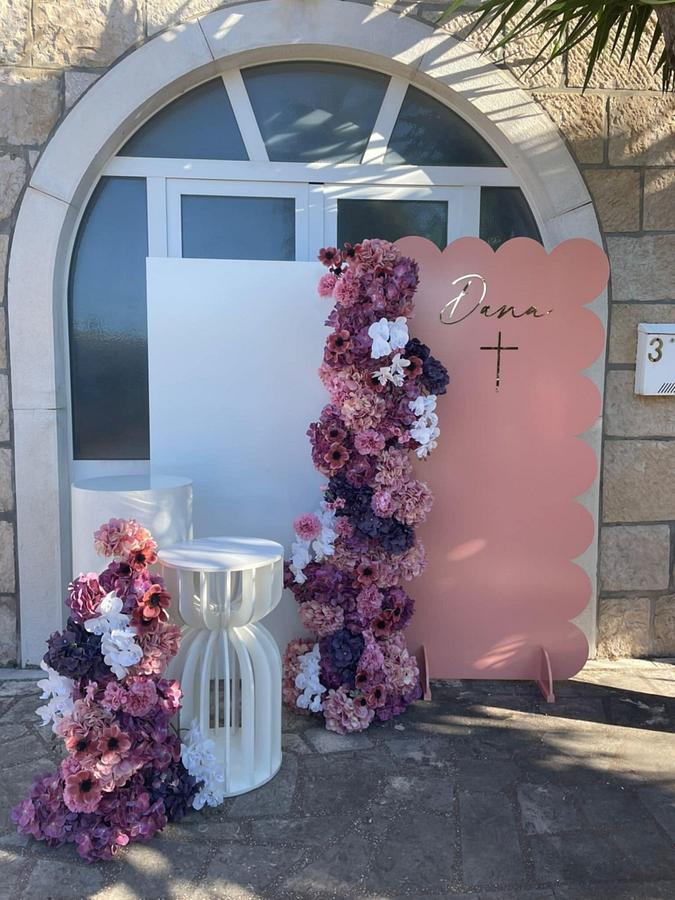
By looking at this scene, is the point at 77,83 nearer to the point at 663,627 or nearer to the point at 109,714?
the point at 109,714

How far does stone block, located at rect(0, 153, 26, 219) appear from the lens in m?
3.30

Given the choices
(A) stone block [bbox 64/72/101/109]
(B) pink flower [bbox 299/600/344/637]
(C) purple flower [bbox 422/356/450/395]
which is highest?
(A) stone block [bbox 64/72/101/109]

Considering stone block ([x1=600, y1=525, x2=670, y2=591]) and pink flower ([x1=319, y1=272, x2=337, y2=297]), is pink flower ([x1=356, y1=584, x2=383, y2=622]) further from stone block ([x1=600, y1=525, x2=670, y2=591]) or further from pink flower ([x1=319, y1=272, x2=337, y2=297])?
stone block ([x1=600, y1=525, x2=670, y2=591])

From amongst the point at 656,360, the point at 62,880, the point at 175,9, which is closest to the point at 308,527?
the point at 62,880

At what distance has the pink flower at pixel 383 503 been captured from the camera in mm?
2867

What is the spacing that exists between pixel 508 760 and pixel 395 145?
113 inches

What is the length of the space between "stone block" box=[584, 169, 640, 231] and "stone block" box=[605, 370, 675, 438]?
75 centimetres

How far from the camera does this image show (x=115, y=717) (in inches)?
85.5

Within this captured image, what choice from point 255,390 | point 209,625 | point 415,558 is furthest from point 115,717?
point 255,390

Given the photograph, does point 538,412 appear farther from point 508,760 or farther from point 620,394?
point 508,760

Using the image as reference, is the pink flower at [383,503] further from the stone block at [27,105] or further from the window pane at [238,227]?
the stone block at [27,105]

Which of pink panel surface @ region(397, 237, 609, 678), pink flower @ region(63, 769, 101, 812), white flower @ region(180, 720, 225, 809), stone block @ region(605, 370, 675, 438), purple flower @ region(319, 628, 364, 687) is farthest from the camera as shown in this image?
stone block @ region(605, 370, 675, 438)

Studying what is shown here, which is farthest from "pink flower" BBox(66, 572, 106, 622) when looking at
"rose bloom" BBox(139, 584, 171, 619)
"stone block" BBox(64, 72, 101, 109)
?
"stone block" BBox(64, 72, 101, 109)

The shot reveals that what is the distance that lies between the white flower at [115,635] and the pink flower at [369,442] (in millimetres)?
1150
